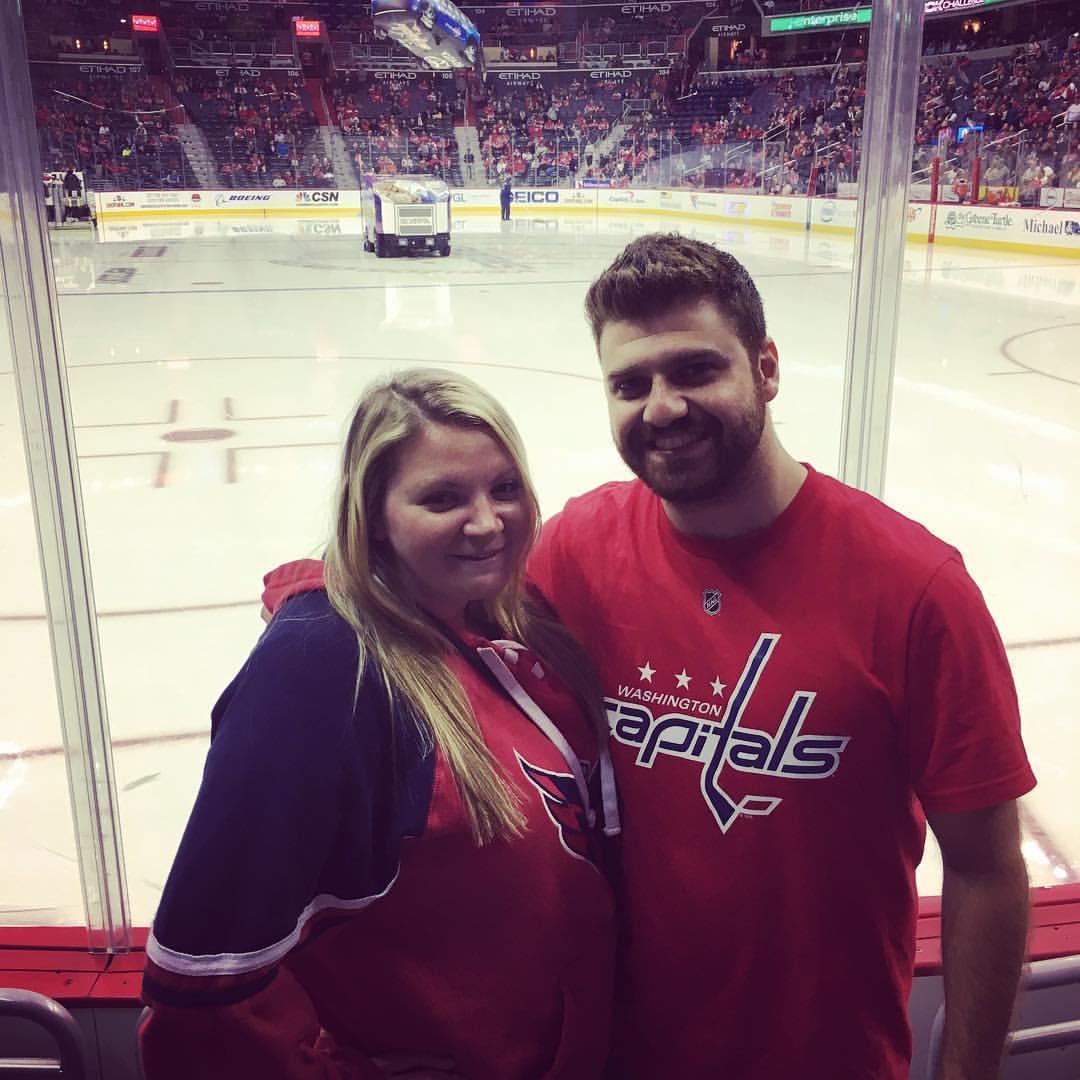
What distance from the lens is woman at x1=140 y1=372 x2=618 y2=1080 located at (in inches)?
33.1

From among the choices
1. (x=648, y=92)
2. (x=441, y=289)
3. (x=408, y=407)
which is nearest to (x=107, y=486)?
(x=408, y=407)

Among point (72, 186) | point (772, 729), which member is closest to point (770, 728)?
point (772, 729)

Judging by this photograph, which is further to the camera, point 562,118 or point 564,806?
point 562,118

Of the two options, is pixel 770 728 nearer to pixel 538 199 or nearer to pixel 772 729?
pixel 772 729

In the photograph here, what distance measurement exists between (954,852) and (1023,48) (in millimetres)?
15501

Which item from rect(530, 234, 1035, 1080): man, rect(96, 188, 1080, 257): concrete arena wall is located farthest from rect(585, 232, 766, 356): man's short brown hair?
rect(96, 188, 1080, 257): concrete arena wall

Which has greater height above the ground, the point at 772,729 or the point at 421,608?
the point at 421,608

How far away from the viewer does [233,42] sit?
6289mm

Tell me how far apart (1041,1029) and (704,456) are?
0.92 meters

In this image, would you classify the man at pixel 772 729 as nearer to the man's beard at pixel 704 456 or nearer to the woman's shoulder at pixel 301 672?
the man's beard at pixel 704 456

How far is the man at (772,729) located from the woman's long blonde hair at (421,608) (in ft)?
0.29

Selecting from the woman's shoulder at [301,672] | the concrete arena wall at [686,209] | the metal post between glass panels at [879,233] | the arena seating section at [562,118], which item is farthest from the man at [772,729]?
the concrete arena wall at [686,209]

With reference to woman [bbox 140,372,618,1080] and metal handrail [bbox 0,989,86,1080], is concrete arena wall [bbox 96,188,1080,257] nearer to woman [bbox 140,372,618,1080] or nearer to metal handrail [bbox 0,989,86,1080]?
woman [bbox 140,372,618,1080]

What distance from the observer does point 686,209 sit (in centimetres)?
1281
